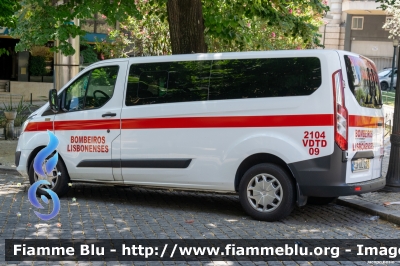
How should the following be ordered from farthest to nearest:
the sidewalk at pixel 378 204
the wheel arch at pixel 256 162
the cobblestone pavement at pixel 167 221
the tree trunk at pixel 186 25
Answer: the tree trunk at pixel 186 25 < the sidewalk at pixel 378 204 < the wheel arch at pixel 256 162 < the cobblestone pavement at pixel 167 221

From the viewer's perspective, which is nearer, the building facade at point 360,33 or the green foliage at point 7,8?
the green foliage at point 7,8

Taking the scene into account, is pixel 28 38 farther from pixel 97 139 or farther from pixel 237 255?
pixel 237 255

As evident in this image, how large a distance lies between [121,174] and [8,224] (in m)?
2.07

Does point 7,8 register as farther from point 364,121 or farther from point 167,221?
point 364,121

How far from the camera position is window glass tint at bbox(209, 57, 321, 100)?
8.32m

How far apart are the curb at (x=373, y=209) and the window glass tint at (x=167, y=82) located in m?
2.67

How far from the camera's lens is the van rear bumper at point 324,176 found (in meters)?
8.16

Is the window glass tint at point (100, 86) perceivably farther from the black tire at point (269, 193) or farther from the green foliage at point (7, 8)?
the green foliage at point (7, 8)

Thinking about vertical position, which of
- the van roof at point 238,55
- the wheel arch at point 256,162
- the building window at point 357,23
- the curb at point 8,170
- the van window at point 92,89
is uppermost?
the building window at point 357,23

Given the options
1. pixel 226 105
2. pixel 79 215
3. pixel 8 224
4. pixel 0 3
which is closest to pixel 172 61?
pixel 226 105

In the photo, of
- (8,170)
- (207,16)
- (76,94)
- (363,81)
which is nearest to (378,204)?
(363,81)

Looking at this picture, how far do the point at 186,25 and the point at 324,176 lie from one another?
5.24m

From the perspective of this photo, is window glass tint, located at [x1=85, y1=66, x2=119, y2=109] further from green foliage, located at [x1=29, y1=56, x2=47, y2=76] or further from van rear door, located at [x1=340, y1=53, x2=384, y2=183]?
green foliage, located at [x1=29, y1=56, x2=47, y2=76]


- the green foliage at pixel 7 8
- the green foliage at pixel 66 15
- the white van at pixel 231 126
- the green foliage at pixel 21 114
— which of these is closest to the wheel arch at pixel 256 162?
the white van at pixel 231 126
